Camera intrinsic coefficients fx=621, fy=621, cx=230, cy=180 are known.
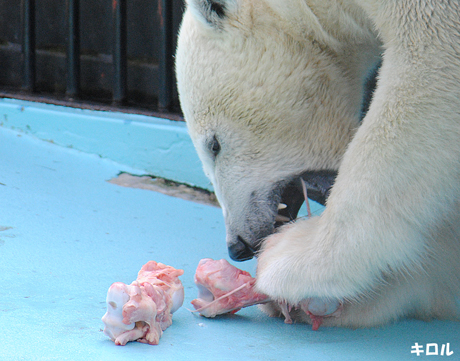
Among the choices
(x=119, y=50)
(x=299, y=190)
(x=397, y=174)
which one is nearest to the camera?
(x=397, y=174)

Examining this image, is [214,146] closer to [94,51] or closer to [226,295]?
[226,295]

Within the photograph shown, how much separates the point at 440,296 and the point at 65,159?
171 centimetres

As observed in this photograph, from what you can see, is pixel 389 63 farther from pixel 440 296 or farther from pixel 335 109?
pixel 440 296


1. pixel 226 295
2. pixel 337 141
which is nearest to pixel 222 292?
pixel 226 295

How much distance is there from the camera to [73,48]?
2848mm

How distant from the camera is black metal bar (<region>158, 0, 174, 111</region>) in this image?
8.46 ft

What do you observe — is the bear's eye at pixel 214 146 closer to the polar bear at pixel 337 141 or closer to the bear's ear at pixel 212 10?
the polar bear at pixel 337 141

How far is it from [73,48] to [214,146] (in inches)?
64.1

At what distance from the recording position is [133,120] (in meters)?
2.57

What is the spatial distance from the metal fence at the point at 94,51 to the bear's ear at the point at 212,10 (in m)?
1.25

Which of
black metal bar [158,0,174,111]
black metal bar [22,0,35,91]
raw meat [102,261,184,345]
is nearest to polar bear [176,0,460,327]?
raw meat [102,261,184,345]

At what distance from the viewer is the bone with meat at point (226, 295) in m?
1.21

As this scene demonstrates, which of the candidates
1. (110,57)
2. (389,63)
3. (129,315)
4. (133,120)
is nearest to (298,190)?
(389,63)

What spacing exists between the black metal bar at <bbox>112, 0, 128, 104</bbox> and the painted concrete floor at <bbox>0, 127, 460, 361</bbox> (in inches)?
17.6
